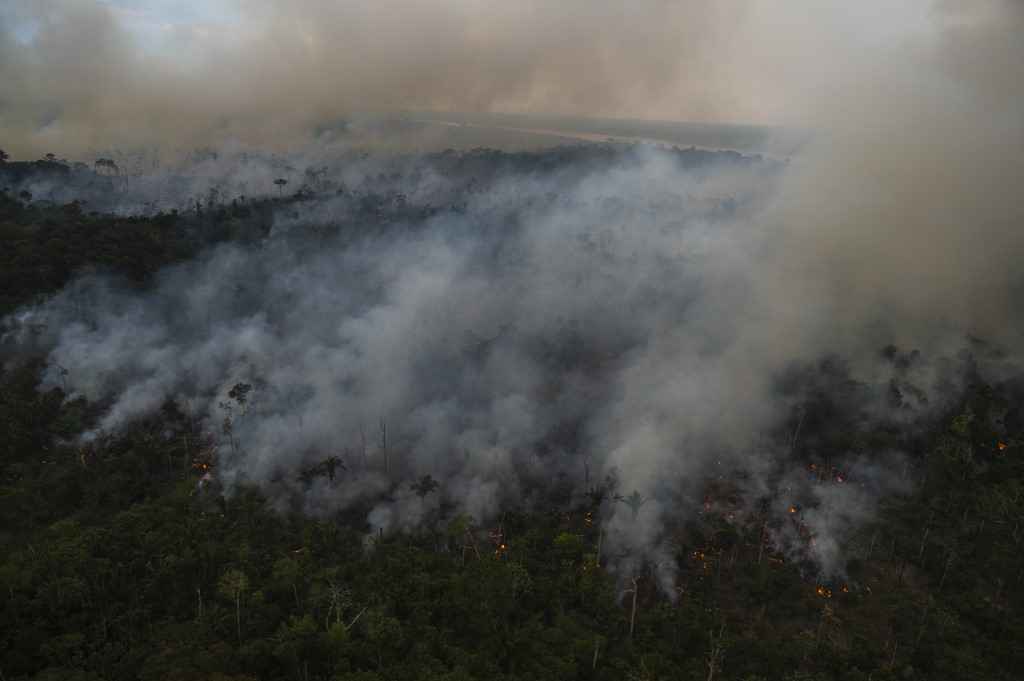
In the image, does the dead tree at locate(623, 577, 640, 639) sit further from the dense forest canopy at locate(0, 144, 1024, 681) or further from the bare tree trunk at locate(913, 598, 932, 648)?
the bare tree trunk at locate(913, 598, 932, 648)

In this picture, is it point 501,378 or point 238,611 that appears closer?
point 238,611

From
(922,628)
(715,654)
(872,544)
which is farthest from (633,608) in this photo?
(872,544)

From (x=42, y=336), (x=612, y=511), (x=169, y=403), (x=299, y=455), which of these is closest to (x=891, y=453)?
(x=612, y=511)

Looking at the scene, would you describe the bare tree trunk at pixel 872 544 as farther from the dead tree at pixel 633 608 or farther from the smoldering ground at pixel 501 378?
the dead tree at pixel 633 608

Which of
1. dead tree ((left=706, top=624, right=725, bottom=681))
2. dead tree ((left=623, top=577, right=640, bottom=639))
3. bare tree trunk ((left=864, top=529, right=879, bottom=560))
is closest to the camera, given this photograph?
dead tree ((left=706, top=624, right=725, bottom=681))

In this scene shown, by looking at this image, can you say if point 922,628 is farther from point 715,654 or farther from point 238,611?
point 238,611

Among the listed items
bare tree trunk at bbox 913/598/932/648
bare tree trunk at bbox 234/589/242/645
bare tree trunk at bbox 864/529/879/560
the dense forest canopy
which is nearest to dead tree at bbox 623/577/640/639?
the dense forest canopy

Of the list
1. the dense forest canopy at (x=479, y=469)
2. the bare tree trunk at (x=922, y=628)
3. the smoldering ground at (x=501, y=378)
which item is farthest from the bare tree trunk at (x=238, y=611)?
the bare tree trunk at (x=922, y=628)

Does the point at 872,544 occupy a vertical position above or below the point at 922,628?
below
